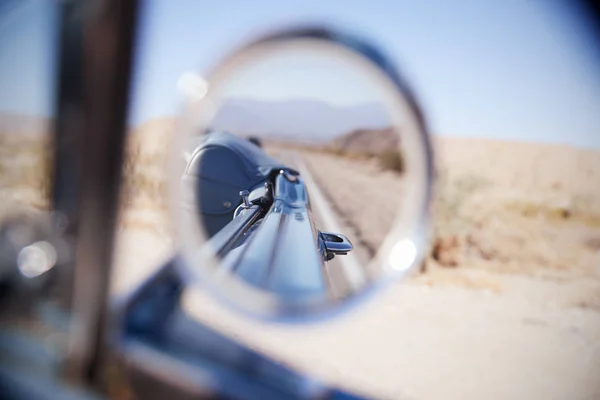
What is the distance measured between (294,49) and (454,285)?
9750 mm

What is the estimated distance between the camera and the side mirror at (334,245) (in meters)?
3.51

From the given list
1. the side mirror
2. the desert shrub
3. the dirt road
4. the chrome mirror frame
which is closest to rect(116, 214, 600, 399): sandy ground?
the dirt road

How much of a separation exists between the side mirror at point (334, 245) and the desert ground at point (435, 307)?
37cm

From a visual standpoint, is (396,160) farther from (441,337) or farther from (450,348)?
(441,337)

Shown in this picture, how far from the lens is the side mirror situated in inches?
138

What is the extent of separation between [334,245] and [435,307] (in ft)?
19.4

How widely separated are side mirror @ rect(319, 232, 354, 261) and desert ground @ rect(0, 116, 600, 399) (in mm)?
370

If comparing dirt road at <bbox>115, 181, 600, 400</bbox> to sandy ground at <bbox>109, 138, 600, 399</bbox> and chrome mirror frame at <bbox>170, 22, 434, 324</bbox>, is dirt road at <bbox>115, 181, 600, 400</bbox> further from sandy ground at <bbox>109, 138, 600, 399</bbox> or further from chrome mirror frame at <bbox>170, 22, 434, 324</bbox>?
chrome mirror frame at <bbox>170, 22, 434, 324</bbox>

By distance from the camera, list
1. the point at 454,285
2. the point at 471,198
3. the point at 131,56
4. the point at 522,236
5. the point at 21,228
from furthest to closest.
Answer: the point at 471,198 → the point at 522,236 → the point at 454,285 → the point at 21,228 → the point at 131,56

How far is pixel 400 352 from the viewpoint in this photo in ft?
20.9

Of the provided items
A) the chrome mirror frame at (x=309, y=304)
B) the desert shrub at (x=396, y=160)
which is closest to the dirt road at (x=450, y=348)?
the chrome mirror frame at (x=309, y=304)

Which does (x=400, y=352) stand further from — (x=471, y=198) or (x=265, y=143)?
(x=471, y=198)

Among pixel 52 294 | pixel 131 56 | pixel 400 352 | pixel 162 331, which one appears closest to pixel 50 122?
pixel 131 56

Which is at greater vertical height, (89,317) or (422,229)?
(422,229)
